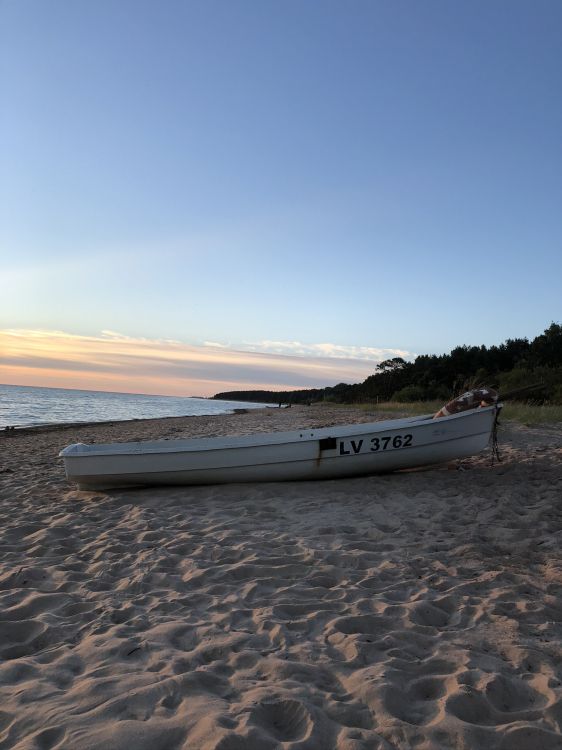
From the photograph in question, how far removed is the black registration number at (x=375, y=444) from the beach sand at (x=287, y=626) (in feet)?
4.84

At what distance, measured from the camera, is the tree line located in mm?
29828

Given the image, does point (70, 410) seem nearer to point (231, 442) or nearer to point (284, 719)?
point (231, 442)

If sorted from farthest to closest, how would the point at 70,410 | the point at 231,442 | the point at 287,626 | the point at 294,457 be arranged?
the point at 70,410
the point at 231,442
the point at 294,457
the point at 287,626

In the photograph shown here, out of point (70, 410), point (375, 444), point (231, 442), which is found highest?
point (375, 444)

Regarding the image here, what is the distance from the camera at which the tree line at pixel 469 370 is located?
29828mm

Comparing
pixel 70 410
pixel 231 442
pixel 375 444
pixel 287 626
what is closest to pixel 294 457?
pixel 375 444

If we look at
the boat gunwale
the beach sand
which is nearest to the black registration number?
the boat gunwale

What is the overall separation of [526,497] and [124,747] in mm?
5606

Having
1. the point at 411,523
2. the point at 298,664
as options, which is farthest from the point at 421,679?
the point at 411,523

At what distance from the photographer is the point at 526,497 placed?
6285 mm

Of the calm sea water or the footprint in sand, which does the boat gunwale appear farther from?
the calm sea water

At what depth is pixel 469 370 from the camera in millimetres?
43406

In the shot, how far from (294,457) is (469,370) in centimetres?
3911

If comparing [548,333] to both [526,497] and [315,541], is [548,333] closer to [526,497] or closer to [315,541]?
[526,497]
